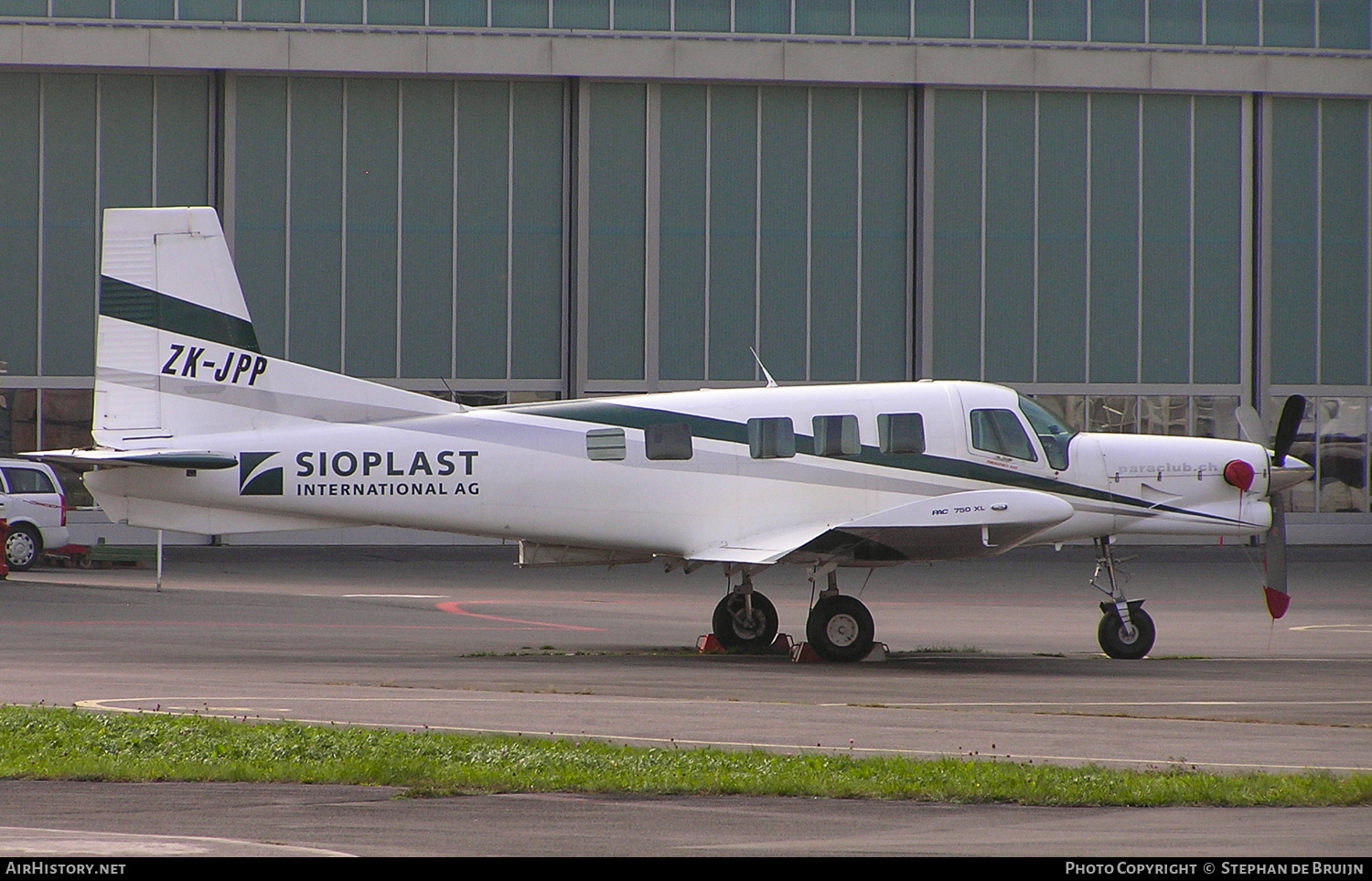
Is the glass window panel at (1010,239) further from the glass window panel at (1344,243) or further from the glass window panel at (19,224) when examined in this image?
the glass window panel at (19,224)

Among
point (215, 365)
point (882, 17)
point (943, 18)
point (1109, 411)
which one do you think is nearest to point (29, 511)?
point (215, 365)

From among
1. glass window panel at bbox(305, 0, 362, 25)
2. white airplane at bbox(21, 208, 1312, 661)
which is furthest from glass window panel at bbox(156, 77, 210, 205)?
white airplane at bbox(21, 208, 1312, 661)

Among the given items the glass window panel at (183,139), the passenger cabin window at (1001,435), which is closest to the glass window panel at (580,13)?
the glass window panel at (183,139)

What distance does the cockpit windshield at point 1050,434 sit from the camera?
54.4ft

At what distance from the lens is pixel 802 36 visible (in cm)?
3997

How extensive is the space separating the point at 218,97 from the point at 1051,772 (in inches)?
1402

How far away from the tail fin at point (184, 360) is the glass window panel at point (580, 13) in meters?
24.5

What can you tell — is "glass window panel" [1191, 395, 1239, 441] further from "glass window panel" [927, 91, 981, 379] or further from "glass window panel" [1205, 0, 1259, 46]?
"glass window panel" [1205, 0, 1259, 46]

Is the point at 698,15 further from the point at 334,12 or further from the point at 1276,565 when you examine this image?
the point at 1276,565

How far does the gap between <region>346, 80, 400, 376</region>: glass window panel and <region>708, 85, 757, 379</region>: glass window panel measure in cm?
854

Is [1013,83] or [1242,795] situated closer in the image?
[1242,795]

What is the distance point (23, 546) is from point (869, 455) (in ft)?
65.4
